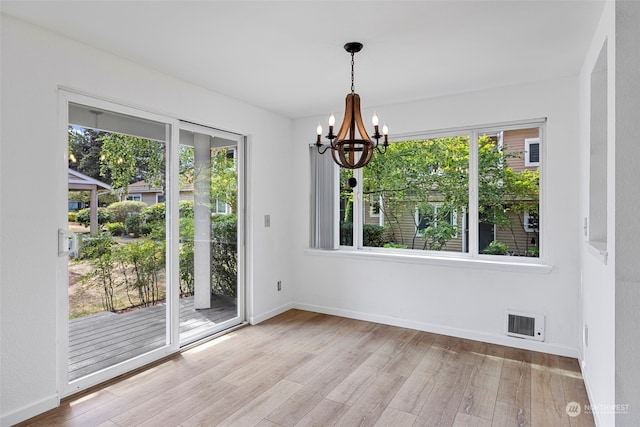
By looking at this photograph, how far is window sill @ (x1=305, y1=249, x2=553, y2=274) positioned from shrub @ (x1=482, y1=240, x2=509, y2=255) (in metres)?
0.07

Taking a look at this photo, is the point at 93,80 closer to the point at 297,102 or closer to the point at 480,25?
the point at 297,102

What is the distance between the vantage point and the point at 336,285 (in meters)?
4.52

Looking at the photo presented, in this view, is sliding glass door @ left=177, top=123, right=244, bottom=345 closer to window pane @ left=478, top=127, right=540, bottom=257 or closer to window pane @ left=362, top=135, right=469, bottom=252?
window pane @ left=362, top=135, right=469, bottom=252

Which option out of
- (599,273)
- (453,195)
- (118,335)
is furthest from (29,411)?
(453,195)

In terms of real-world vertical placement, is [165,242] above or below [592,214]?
below

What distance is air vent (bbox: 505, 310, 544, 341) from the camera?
3.36m

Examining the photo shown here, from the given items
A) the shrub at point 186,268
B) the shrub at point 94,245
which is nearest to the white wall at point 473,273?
the shrub at point 186,268

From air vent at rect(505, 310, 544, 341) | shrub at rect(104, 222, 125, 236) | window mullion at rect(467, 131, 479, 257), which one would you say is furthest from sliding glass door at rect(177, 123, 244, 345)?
air vent at rect(505, 310, 544, 341)

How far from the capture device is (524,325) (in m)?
3.43

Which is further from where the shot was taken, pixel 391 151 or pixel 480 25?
pixel 391 151
